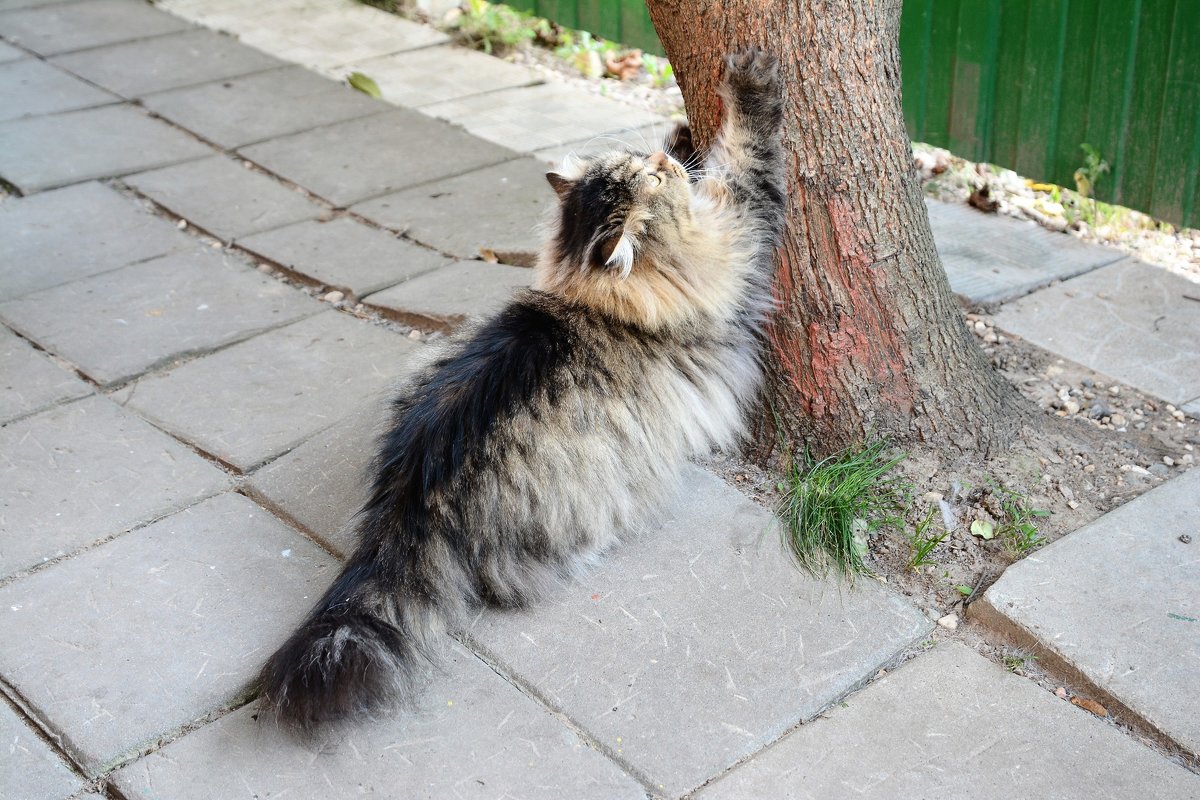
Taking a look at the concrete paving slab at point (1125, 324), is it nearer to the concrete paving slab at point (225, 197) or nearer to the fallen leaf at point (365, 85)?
the concrete paving slab at point (225, 197)

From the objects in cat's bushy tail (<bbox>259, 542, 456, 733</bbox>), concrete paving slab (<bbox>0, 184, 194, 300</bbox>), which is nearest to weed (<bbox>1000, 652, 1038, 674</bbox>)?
cat's bushy tail (<bbox>259, 542, 456, 733</bbox>)

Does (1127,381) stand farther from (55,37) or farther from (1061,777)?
(55,37)

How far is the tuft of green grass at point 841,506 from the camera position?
8.98ft

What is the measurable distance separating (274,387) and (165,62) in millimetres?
3450

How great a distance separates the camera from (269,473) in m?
3.13

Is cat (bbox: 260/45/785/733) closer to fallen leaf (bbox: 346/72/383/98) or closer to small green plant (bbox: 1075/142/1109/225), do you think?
small green plant (bbox: 1075/142/1109/225)

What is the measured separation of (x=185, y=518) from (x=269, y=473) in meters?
0.27

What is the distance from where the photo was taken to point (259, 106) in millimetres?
5602

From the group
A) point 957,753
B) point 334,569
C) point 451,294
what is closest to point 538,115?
point 451,294

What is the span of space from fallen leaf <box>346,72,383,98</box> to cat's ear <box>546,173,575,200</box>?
10.2ft

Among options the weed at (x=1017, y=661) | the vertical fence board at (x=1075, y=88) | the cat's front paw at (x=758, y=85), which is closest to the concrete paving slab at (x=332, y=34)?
the vertical fence board at (x=1075, y=88)

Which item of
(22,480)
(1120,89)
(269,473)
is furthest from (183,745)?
(1120,89)

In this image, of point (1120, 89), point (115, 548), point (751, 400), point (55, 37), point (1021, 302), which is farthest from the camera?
point (55, 37)

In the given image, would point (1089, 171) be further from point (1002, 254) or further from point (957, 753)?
point (957, 753)
